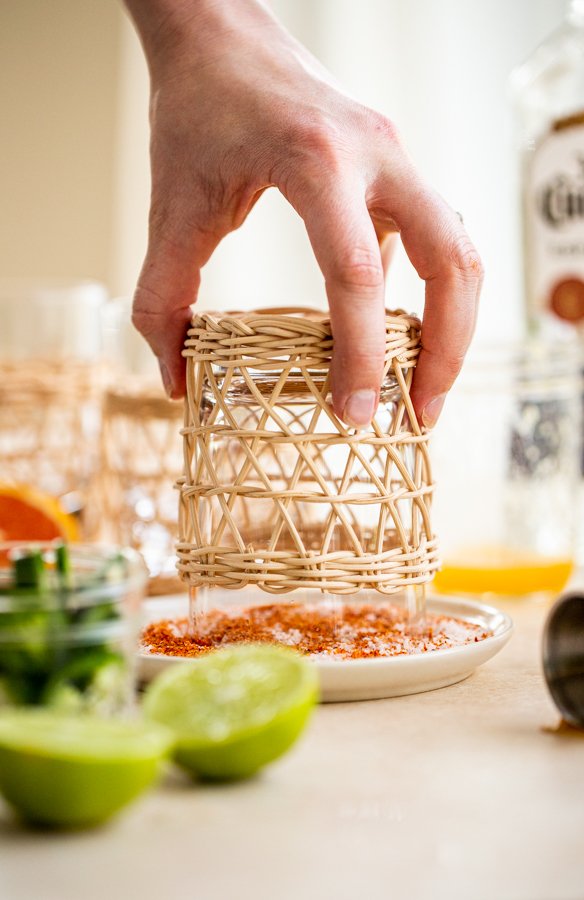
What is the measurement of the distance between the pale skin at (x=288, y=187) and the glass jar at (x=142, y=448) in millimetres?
389

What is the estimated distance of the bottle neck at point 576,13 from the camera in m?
1.54

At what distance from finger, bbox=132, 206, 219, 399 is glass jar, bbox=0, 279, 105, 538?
0.63 m

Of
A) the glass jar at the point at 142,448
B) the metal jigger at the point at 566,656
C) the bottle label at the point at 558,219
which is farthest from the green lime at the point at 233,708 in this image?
the bottle label at the point at 558,219

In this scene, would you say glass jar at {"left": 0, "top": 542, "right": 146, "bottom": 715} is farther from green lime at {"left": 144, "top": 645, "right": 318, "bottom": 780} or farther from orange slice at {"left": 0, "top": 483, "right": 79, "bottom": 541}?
orange slice at {"left": 0, "top": 483, "right": 79, "bottom": 541}

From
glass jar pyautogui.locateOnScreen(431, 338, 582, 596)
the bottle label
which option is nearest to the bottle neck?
the bottle label

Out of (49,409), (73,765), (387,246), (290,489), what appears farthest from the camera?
(49,409)

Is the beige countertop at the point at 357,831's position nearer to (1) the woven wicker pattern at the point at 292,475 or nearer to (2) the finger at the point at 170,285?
(1) the woven wicker pattern at the point at 292,475

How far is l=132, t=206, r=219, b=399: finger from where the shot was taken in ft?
2.68

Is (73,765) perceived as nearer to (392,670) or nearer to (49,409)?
(392,670)

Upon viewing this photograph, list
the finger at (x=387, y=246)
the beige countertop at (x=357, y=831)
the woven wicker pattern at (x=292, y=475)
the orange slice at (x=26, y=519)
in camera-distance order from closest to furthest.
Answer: the beige countertop at (x=357, y=831) < the woven wicker pattern at (x=292, y=475) < the finger at (x=387, y=246) < the orange slice at (x=26, y=519)

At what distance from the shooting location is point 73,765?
1.48 ft

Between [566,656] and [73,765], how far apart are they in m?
0.31

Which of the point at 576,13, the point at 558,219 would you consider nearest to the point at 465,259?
the point at 558,219

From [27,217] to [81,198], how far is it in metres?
0.16
